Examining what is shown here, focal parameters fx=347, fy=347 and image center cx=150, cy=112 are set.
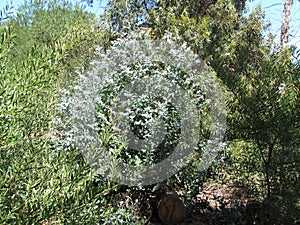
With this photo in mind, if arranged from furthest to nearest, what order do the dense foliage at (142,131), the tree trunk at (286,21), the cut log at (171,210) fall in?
the tree trunk at (286,21), the cut log at (171,210), the dense foliage at (142,131)

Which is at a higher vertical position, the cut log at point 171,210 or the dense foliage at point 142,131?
the dense foliage at point 142,131

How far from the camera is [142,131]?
9.16 ft

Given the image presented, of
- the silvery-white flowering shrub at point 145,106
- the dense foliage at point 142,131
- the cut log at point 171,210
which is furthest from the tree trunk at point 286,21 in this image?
the cut log at point 171,210

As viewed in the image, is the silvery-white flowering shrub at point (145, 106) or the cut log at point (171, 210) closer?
the silvery-white flowering shrub at point (145, 106)

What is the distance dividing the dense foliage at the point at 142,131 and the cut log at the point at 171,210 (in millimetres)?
90

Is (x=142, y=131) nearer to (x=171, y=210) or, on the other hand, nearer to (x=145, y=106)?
(x=145, y=106)

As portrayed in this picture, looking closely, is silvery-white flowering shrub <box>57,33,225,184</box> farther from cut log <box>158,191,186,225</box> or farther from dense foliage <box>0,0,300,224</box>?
cut log <box>158,191,186,225</box>

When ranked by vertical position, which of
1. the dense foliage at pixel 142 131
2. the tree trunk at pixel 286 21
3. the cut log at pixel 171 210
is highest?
the tree trunk at pixel 286 21

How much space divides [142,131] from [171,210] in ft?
2.81

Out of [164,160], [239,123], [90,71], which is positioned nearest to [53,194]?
[239,123]

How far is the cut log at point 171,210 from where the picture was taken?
124 inches

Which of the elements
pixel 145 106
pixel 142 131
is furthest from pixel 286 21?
pixel 142 131

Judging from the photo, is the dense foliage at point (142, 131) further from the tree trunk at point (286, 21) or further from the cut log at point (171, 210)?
the tree trunk at point (286, 21)

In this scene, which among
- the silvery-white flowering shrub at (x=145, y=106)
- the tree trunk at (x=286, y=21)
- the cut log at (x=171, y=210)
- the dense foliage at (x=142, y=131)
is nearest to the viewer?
the dense foliage at (x=142, y=131)
